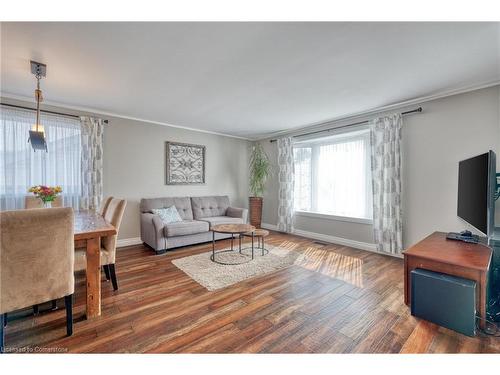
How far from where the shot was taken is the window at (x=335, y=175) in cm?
401

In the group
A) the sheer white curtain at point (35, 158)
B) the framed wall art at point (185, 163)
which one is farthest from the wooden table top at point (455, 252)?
the sheer white curtain at point (35, 158)

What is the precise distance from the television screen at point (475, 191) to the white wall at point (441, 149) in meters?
0.48

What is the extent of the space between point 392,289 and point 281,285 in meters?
1.17

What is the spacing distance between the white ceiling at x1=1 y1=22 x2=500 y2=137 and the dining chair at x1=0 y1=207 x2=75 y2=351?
1.42 metres

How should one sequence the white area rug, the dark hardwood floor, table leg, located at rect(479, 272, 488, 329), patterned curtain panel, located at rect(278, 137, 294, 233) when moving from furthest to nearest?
patterned curtain panel, located at rect(278, 137, 294, 233) < the white area rug < table leg, located at rect(479, 272, 488, 329) < the dark hardwood floor

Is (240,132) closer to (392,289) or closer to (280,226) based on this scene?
(280,226)

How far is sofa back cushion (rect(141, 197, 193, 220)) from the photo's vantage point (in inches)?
161

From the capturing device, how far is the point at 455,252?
195 cm

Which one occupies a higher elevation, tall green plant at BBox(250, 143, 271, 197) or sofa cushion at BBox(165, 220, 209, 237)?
tall green plant at BBox(250, 143, 271, 197)

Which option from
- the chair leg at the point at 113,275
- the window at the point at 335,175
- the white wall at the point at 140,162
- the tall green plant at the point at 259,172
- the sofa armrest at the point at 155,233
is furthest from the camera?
the tall green plant at the point at 259,172

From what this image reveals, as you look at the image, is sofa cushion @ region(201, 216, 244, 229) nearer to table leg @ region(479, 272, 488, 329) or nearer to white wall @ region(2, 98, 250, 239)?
white wall @ region(2, 98, 250, 239)

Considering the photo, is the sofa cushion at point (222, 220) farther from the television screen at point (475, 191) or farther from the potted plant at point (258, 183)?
the television screen at point (475, 191)

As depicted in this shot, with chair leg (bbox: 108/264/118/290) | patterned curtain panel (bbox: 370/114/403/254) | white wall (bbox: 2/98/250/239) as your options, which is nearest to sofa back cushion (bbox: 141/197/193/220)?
white wall (bbox: 2/98/250/239)
